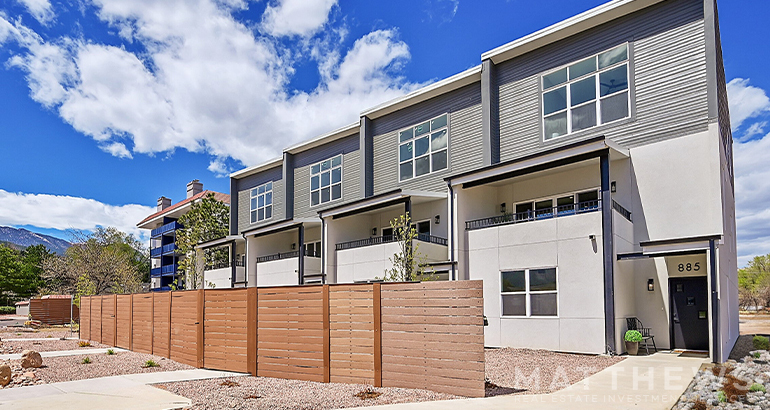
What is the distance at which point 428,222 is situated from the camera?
68.8 ft

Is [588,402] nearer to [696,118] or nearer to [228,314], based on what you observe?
[228,314]

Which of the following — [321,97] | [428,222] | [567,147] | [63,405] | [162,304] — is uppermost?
[321,97]

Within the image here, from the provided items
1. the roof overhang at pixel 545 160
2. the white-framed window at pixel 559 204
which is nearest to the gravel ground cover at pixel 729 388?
the white-framed window at pixel 559 204

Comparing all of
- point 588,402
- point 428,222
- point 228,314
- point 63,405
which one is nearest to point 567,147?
point 428,222

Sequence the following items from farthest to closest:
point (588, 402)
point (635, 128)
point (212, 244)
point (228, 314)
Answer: point (212, 244) < point (635, 128) < point (228, 314) < point (588, 402)

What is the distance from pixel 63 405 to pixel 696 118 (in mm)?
16074

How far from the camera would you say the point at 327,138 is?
88.5ft

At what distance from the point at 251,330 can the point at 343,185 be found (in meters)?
15.3

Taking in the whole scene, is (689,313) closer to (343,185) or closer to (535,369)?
(535,369)

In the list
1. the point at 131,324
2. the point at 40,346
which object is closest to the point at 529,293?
the point at 131,324

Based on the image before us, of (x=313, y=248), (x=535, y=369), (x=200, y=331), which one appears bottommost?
(x=535, y=369)

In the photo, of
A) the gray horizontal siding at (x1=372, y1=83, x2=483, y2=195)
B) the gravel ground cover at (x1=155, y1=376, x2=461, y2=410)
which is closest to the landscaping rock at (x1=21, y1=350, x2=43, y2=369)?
the gravel ground cover at (x1=155, y1=376, x2=461, y2=410)

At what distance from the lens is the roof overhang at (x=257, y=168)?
100 feet

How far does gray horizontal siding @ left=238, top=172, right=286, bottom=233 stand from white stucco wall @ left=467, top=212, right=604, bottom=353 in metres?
15.9
